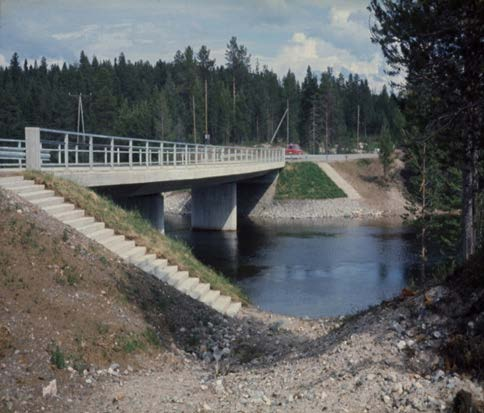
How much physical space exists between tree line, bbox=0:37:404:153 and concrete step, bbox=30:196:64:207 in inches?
2248

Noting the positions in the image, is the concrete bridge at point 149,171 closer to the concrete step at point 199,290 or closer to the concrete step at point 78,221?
the concrete step at point 78,221

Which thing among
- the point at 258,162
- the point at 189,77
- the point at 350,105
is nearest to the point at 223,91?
the point at 189,77

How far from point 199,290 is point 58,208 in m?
4.36

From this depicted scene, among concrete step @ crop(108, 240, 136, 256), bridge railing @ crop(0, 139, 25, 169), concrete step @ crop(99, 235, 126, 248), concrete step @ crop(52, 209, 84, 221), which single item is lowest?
concrete step @ crop(108, 240, 136, 256)

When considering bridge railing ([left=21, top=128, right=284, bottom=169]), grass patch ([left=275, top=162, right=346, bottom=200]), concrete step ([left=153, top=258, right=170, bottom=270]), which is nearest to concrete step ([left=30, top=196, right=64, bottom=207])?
bridge railing ([left=21, top=128, right=284, bottom=169])

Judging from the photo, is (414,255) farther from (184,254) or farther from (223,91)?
(223,91)

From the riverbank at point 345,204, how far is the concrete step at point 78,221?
4161 cm

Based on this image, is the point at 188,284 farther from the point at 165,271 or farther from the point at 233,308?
the point at 233,308

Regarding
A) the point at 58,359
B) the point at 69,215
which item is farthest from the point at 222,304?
the point at 58,359

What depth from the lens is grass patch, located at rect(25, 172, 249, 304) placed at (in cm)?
1681

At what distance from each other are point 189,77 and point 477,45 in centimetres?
9354

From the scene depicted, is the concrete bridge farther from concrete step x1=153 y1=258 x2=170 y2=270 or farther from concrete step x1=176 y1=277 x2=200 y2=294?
concrete step x1=176 y1=277 x2=200 y2=294

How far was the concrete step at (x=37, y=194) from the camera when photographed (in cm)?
1512

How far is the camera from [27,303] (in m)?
9.83
